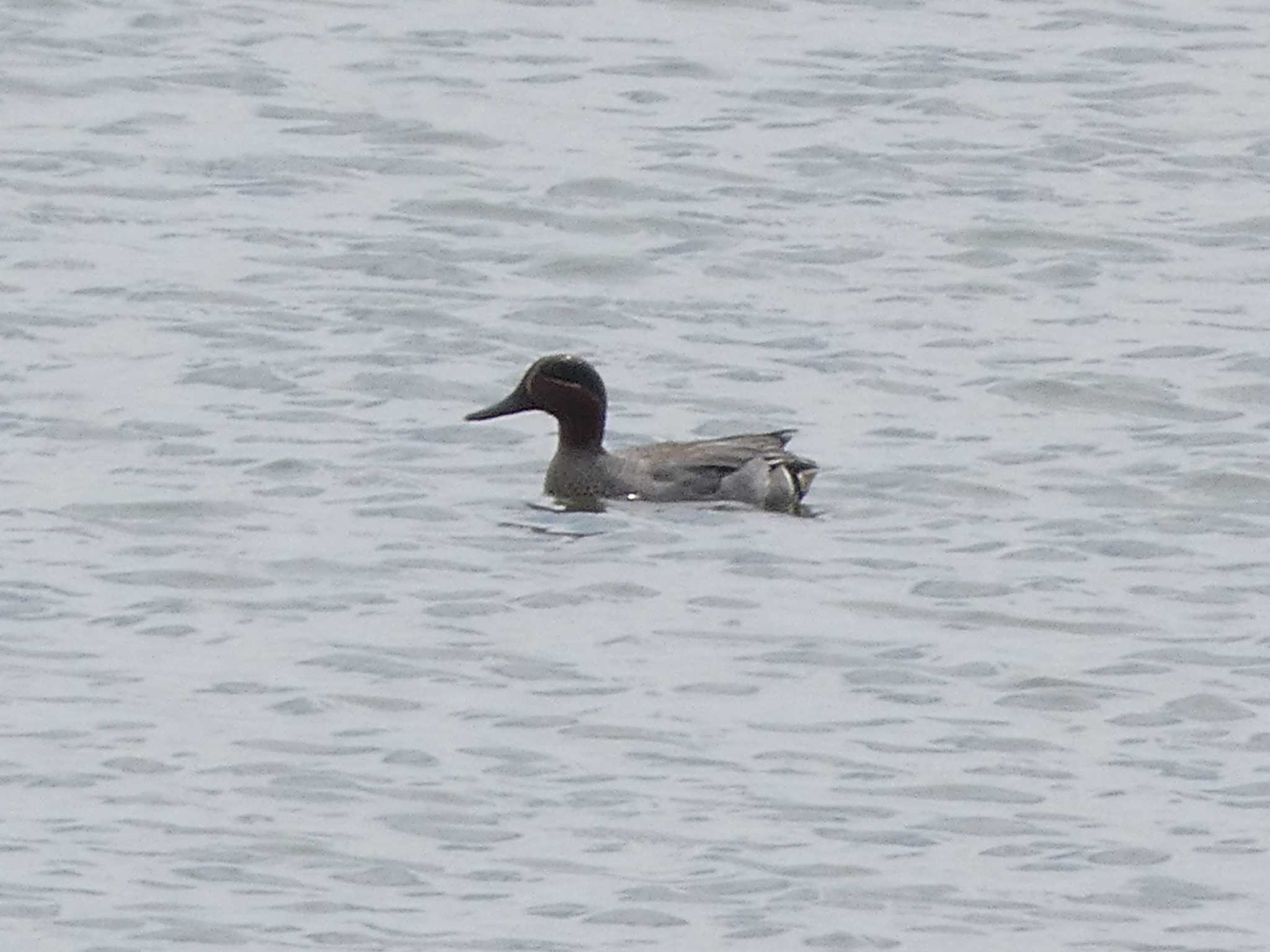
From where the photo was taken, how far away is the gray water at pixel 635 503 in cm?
1130

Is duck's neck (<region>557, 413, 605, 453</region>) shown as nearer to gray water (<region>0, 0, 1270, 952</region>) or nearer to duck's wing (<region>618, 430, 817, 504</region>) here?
duck's wing (<region>618, 430, 817, 504</region>)

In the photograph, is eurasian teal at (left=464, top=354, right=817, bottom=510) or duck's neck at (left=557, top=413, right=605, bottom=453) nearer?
eurasian teal at (left=464, top=354, right=817, bottom=510)

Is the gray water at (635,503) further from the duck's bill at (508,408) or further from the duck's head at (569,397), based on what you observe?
the duck's head at (569,397)

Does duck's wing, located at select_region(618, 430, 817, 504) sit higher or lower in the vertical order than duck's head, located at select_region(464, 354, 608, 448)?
lower

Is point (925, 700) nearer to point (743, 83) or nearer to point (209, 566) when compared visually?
point (209, 566)

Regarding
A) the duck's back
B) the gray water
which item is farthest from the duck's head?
the gray water

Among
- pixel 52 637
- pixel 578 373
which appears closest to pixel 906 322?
pixel 578 373

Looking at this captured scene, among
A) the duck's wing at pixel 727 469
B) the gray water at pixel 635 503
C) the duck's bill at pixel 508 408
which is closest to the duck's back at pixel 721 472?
the duck's wing at pixel 727 469

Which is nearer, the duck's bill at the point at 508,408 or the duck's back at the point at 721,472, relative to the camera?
the duck's back at the point at 721,472

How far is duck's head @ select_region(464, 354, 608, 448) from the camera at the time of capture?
1627 cm

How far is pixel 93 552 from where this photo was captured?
1450cm

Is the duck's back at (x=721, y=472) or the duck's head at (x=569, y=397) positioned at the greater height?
the duck's head at (x=569, y=397)

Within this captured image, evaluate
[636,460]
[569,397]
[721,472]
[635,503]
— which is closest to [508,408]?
[569,397]

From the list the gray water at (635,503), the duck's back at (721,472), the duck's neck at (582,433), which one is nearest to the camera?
the gray water at (635,503)
